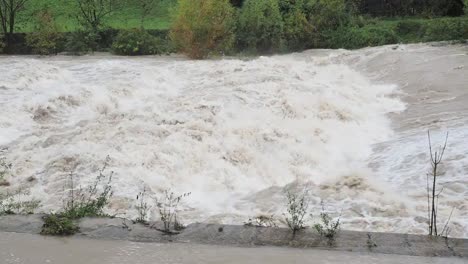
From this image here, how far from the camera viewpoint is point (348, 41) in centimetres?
2366

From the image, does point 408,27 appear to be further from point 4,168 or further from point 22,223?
point 22,223

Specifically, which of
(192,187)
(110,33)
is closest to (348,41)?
(110,33)

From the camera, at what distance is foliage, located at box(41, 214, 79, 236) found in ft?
17.4

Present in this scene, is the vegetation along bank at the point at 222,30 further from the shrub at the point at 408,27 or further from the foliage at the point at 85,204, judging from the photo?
the foliage at the point at 85,204

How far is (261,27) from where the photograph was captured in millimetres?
22953

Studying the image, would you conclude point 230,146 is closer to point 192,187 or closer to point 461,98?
point 192,187

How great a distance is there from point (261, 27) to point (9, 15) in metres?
11.2

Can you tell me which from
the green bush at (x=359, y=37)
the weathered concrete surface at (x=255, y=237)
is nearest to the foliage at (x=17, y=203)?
the weathered concrete surface at (x=255, y=237)

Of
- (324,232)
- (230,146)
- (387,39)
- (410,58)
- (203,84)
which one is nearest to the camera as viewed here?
(324,232)

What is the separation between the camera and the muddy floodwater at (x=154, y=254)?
4.64m

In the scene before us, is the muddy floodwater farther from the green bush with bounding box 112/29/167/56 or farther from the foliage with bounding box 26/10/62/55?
the foliage with bounding box 26/10/62/55

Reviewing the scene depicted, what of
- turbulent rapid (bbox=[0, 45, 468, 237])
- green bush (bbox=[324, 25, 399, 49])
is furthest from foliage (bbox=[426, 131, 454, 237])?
green bush (bbox=[324, 25, 399, 49])

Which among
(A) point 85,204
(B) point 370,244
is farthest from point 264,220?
(A) point 85,204

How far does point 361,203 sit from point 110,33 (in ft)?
62.4
